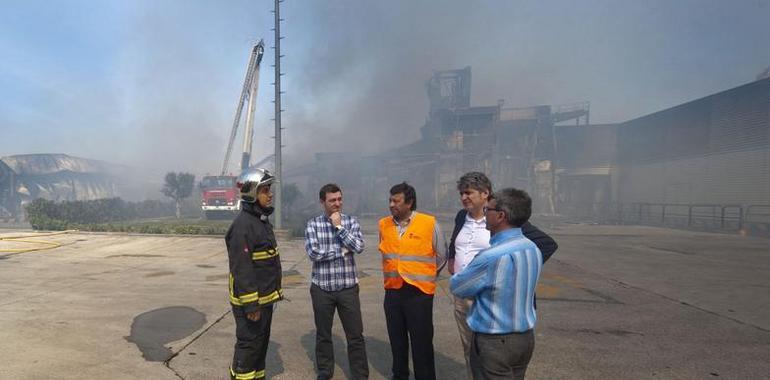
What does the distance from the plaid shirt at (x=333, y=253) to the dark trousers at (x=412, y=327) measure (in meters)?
0.43

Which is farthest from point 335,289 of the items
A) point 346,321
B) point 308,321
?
point 308,321

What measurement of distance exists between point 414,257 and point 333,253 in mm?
737

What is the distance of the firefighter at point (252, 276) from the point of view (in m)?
2.91

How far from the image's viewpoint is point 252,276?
115 inches

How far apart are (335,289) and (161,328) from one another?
295 centimetres

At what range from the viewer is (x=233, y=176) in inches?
996

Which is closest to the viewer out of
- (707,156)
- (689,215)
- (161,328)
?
(161,328)

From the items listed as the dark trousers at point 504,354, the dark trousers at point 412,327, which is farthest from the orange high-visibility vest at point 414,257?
the dark trousers at point 504,354

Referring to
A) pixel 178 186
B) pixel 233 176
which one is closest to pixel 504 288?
pixel 233 176

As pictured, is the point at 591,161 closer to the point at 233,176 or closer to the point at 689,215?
the point at 689,215

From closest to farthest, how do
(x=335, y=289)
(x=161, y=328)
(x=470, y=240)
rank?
(x=470, y=240), (x=335, y=289), (x=161, y=328)

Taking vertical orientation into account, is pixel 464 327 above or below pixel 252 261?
below

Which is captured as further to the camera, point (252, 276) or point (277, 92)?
point (277, 92)

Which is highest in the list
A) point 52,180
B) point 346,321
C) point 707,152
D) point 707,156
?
point 707,152
